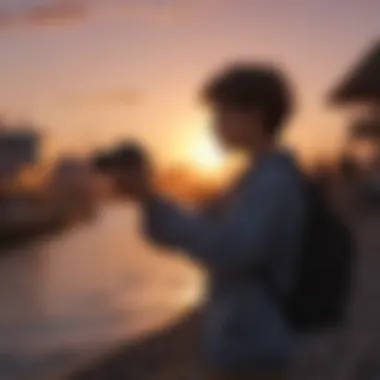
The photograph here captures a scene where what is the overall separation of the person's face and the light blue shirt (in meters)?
0.02

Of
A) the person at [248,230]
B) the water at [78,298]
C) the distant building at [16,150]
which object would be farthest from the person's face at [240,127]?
the water at [78,298]

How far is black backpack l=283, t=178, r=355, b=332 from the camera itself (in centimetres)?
54

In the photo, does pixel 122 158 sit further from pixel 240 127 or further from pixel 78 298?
pixel 78 298

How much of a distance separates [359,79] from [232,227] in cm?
60

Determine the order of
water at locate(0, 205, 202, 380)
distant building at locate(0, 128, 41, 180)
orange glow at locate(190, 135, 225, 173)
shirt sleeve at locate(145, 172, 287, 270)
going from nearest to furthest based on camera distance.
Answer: shirt sleeve at locate(145, 172, 287, 270)
orange glow at locate(190, 135, 225, 173)
distant building at locate(0, 128, 41, 180)
water at locate(0, 205, 202, 380)

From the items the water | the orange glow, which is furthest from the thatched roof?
the water

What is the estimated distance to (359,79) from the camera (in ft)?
3.49

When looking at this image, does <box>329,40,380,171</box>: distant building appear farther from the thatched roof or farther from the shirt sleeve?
the shirt sleeve

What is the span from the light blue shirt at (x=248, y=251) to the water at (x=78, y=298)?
1.87ft

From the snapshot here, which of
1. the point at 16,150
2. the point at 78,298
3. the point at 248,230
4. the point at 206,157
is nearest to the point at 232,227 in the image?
the point at 248,230

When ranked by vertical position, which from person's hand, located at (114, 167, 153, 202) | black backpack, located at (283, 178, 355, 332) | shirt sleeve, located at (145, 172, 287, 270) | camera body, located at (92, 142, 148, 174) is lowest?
black backpack, located at (283, 178, 355, 332)

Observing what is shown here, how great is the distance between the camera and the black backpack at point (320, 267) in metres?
0.54

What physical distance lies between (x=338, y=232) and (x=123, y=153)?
0.45 ft

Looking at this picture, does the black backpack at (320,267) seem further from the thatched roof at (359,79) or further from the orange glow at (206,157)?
the thatched roof at (359,79)
